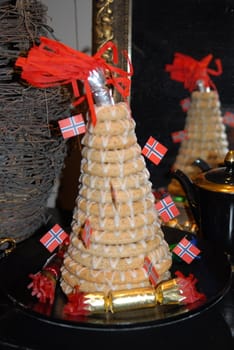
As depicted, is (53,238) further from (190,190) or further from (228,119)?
(228,119)

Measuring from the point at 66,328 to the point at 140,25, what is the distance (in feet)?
2.38

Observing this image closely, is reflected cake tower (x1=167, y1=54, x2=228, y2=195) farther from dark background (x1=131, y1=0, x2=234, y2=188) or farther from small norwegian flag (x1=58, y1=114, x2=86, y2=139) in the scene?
small norwegian flag (x1=58, y1=114, x2=86, y2=139)

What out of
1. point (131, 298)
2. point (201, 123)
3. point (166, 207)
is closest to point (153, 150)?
point (166, 207)

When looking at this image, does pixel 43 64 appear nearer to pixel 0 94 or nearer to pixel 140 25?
pixel 0 94

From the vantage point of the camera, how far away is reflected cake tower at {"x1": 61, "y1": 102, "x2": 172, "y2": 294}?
610 mm

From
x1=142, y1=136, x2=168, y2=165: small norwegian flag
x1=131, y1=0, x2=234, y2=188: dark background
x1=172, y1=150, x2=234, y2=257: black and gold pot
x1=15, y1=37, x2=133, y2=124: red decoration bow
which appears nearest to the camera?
x1=15, y1=37, x2=133, y2=124: red decoration bow

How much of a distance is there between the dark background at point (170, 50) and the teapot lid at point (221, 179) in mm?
273

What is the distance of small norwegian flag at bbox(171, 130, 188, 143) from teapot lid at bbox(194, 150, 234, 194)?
0.88 ft

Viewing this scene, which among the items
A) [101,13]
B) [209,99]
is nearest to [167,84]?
[209,99]

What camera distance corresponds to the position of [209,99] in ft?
3.48

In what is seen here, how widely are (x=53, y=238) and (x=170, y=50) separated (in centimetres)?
57

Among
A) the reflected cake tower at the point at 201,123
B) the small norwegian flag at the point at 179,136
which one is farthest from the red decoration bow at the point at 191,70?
the small norwegian flag at the point at 179,136

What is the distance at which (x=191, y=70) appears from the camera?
1.07 meters

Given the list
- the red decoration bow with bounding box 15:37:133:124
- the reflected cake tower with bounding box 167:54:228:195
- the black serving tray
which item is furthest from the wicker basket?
the reflected cake tower with bounding box 167:54:228:195
